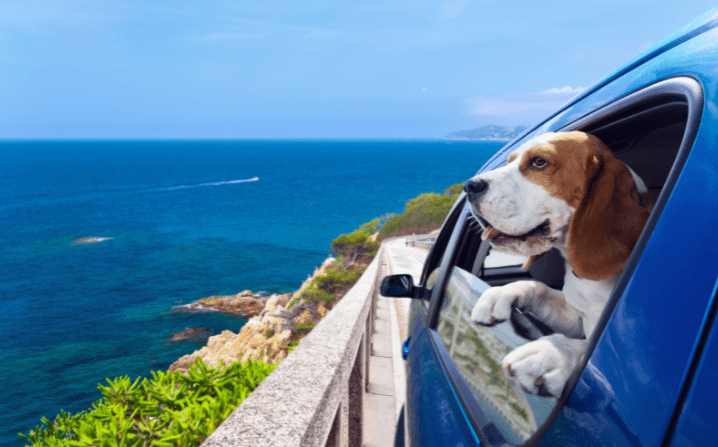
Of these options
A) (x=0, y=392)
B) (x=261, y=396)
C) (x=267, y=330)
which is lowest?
(x=0, y=392)

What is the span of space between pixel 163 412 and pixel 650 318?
320 cm

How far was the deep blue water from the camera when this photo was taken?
27422mm

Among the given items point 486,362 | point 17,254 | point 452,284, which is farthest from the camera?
point 17,254

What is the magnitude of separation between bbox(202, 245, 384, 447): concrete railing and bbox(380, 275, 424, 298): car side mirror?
417 mm

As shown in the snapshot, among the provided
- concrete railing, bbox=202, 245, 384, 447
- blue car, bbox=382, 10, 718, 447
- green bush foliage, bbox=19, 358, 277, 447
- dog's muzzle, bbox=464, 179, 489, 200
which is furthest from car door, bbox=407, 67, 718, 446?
green bush foliage, bbox=19, 358, 277, 447

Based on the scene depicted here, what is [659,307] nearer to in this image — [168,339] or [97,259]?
[168,339]

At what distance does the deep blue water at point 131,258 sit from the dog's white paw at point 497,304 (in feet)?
81.8

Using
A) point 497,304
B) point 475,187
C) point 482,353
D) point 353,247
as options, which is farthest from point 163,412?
point 353,247

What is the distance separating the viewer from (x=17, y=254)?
53.5 meters

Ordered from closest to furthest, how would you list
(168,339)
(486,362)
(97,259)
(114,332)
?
1. (486,362)
2. (168,339)
3. (114,332)
4. (97,259)

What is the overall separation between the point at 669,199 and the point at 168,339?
32291 mm

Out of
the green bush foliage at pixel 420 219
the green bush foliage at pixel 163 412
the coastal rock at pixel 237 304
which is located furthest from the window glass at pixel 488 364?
the coastal rock at pixel 237 304

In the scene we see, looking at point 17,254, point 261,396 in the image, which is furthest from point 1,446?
point 17,254

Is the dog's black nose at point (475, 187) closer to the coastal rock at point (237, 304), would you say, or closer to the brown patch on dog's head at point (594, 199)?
the brown patch on dog's head at point (594, 199)
